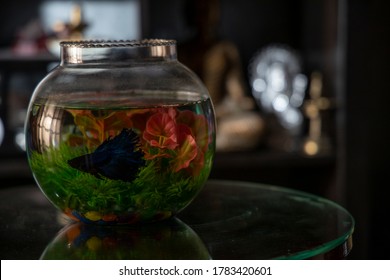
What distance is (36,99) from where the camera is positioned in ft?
3.04

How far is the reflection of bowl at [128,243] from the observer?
0.82m

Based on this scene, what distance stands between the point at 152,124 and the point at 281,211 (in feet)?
0.73

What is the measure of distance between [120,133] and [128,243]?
117 millimetres

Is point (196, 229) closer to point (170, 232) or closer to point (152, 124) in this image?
point (170, 232)

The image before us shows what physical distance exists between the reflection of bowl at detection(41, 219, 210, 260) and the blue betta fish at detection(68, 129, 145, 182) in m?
0.07

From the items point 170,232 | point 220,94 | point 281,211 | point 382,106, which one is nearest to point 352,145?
point 382,106

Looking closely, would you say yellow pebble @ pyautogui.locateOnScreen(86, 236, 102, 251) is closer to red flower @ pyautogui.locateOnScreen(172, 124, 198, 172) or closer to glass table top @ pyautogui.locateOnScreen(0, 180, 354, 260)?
glass table top @ pyautogui.locateOnScreen(0, 180, 354, 260)

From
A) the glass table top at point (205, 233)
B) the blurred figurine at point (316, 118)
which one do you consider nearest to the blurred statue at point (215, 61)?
the blurred figurine at point (316, 118)

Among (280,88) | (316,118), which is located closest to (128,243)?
(316,118)

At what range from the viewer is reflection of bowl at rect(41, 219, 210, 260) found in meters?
0.82

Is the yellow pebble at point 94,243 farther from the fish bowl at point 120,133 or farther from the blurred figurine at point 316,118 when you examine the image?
the blurred figurine at point 316,118

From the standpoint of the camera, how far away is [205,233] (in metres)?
0.90

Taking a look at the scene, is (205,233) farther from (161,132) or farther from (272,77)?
(272,77)

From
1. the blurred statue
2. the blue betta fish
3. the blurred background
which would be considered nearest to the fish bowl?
the blue betta fish
